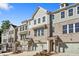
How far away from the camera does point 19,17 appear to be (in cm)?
778

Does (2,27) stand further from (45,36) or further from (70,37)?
(70,37)

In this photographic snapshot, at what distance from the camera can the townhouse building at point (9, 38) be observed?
8.06 meters

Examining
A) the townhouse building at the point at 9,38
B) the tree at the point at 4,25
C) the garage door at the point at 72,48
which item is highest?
the tree at the point at 4,25

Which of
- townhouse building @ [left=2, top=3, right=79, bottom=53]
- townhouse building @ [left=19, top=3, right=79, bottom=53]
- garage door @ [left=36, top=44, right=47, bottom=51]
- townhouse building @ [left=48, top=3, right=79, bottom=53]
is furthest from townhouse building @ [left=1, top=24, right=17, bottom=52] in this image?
townhouse building @ [left=48, top=3, right=79, bottom=53]

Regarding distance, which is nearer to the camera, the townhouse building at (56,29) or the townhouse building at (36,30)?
the townhouse building at (56,29)

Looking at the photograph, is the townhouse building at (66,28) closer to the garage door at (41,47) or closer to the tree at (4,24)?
the garage door at (41,47)

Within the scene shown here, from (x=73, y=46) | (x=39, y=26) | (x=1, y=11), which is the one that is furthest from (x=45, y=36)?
(x=1, y=11)

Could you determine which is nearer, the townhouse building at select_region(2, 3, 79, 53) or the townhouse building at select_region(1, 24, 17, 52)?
the townhouse building at select_region(2, 3, 79, 53)

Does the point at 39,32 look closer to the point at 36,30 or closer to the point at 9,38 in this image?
the point at 36,30

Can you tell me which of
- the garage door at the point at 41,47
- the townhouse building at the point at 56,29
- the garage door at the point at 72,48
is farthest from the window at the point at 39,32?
the garage door at the point at 72,48

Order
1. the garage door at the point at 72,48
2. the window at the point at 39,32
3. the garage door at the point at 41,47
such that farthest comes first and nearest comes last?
1. the window at the point at 39,32
2. the garage door at the point at 41,47
3. the garage door at the point at 72,48

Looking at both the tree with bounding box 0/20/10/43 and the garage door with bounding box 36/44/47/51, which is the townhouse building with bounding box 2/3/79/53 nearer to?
the garage door with bounding box 36/44/47/51

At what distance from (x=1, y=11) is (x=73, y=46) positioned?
7.62 ft

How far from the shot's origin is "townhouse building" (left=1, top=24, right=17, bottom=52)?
8062mm
